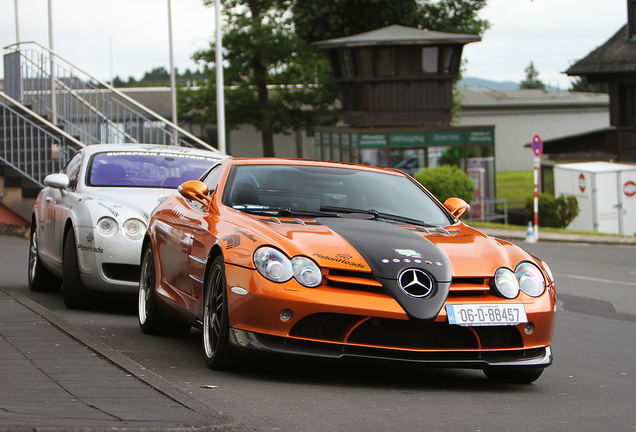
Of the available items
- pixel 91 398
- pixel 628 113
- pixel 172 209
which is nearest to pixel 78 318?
pixel 172 209

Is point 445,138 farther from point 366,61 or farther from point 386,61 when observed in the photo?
point 366,61

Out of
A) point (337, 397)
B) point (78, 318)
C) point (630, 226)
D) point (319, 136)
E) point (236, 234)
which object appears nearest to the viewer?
point (337, 397)

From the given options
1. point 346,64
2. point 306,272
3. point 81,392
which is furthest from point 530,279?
point 346,64

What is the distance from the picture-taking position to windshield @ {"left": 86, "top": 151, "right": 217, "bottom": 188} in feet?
29.7

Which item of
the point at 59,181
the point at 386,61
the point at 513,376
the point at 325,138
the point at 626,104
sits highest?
the point at 386,61

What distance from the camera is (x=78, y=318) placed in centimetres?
775

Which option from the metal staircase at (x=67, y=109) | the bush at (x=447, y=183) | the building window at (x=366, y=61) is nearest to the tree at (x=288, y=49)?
the building window at (x=366, y=61)

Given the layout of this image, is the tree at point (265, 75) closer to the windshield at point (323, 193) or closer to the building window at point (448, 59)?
the building window at point (448, 59)

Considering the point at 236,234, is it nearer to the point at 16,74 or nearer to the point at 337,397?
the point at 337,397

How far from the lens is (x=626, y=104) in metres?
37.6

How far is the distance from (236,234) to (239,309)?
528mm

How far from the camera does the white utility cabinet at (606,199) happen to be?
99.2ft

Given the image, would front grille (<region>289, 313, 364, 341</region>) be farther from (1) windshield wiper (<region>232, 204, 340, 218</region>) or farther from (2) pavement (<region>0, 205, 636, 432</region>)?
(1) windshield wiper (<region>232, 204, 340, 218</region>)

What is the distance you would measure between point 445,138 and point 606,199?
1085cm
